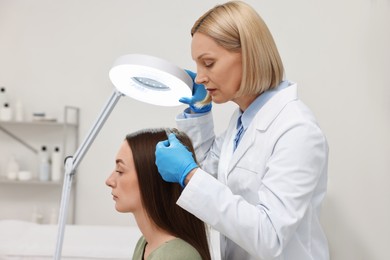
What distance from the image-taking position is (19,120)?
3.23 metres

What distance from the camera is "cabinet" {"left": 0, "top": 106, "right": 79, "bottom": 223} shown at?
3.31 m

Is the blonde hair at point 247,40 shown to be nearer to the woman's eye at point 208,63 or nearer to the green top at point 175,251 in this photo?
the woman's eye at point 208,63

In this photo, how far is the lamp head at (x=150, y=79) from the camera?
47.6 inches

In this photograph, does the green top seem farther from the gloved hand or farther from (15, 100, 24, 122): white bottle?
(15, 100, 24, 122): white bottle

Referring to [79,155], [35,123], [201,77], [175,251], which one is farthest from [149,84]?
[35,123]

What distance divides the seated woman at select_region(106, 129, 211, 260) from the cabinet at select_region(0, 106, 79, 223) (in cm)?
202

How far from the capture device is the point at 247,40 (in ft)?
3.86

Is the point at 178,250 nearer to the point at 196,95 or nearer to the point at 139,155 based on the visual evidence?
the point at 139,155

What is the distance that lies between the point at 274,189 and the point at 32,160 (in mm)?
2515

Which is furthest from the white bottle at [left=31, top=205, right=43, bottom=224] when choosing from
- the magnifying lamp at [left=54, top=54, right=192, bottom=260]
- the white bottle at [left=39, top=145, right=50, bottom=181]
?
the magnifying lamp at [left=54, top=54, right=192, bottom=260]

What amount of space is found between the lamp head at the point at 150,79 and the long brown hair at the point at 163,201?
0.11m

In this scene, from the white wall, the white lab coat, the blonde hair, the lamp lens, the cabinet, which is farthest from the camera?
the cabinet

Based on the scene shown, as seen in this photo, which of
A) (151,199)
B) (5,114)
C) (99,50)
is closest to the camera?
(151,199)

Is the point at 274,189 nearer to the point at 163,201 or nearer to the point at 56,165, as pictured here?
the point at 163,201
